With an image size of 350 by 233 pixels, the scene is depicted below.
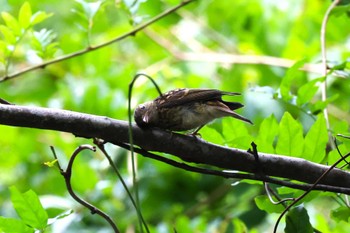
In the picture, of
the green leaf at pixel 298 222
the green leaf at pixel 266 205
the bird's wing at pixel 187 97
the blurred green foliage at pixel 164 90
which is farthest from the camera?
the blurred green foliage at pixel 164 90

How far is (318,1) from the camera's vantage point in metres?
3.52

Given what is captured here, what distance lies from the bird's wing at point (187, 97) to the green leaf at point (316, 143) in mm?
260

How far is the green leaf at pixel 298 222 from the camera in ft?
4.94

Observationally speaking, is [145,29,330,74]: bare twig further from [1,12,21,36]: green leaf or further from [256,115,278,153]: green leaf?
[1,12,21,36]: green leaf

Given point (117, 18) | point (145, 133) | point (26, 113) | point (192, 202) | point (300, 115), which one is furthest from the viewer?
point (117, 18)

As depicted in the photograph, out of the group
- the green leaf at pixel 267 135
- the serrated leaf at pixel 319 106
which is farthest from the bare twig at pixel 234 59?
the green leaf at pixel 267 135

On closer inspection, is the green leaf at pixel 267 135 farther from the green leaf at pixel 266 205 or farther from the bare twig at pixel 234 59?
the bare twig at pixel 234 59

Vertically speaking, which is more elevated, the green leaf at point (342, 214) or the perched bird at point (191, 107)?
the perched bird at point (191, 107)

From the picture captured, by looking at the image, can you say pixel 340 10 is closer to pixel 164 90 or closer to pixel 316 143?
pixel 316 143

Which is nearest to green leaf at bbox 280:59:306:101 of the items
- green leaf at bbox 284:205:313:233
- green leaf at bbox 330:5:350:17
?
green leaf at bbox 330:5:350:17

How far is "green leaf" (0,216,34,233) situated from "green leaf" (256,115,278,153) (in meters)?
0.61

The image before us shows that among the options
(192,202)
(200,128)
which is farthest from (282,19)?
(200,128)

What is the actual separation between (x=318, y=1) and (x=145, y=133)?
2.27 meters

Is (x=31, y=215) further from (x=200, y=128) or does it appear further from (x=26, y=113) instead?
(x=200, y=128)
